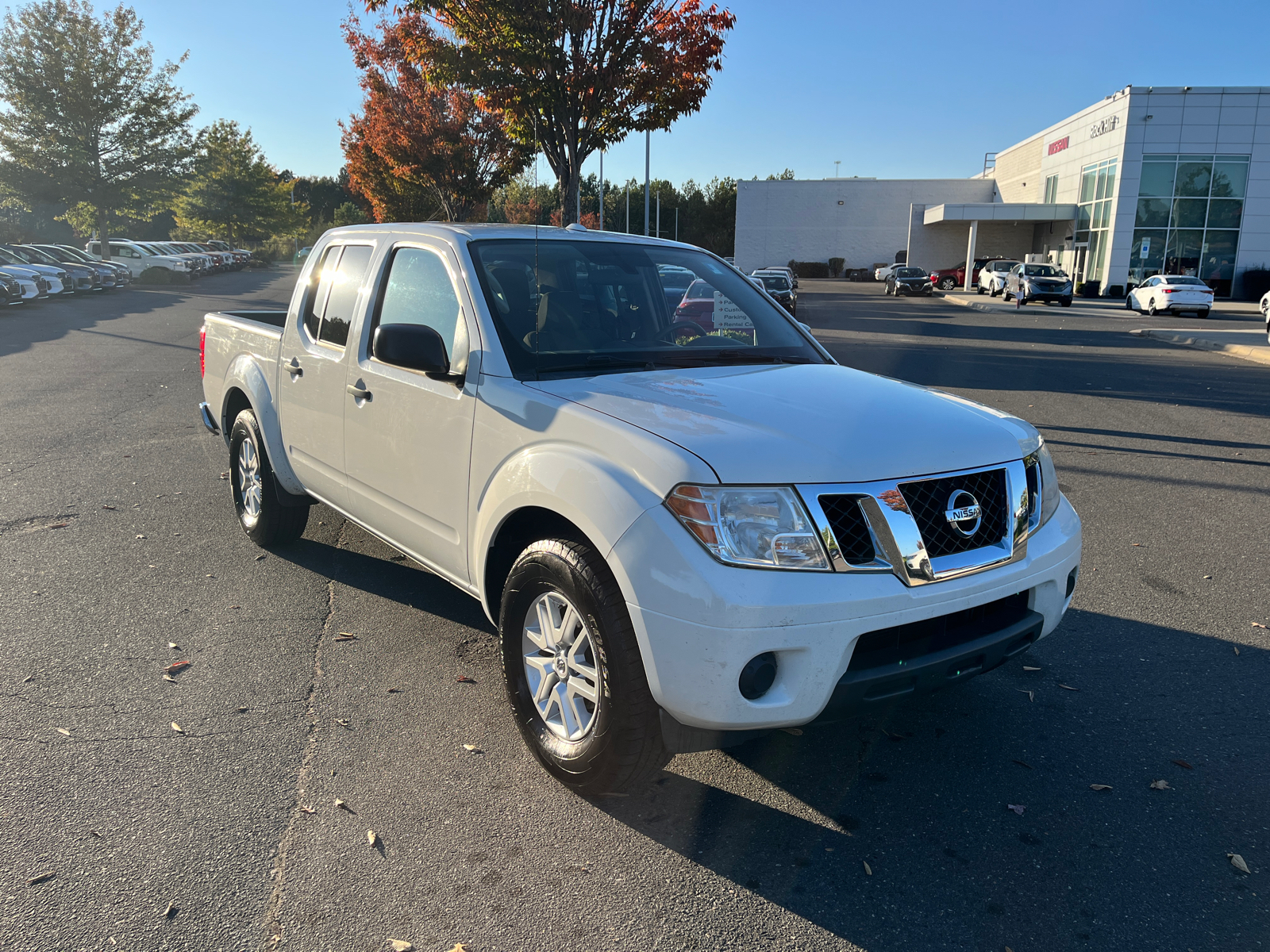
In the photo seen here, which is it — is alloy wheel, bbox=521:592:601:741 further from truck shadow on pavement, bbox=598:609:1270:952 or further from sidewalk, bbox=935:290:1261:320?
sidewalk, bbox=935:290:1261:320

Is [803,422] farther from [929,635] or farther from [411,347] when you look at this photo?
[411,347]

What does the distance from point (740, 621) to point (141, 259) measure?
46.6 meters

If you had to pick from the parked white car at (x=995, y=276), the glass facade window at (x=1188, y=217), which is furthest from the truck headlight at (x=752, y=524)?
the glass facade window at (x=1188, y=217)

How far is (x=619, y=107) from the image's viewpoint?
1414cm

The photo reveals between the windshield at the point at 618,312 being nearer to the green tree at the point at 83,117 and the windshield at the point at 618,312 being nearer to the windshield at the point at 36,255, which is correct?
the windshield at the point at 36,255

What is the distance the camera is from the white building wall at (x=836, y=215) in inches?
2756

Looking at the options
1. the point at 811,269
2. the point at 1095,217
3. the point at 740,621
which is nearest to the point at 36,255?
the point at 740,621

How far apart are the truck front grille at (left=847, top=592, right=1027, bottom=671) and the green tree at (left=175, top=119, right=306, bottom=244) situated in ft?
201

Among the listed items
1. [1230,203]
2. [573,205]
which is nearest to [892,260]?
[1230,203]

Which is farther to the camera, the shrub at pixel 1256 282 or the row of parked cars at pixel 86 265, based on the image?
the shrub at pixel 1256 282

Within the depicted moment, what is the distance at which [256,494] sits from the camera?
554cm

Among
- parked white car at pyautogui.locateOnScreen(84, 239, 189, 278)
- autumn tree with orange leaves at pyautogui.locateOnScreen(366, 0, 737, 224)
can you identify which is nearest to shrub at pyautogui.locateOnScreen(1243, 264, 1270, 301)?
autumn tree with orange leaves at pyautogui.locateOnScreen(366, 0, 737, 224)

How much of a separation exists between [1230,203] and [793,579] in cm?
4800

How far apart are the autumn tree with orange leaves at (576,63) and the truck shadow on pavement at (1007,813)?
12.0 m
